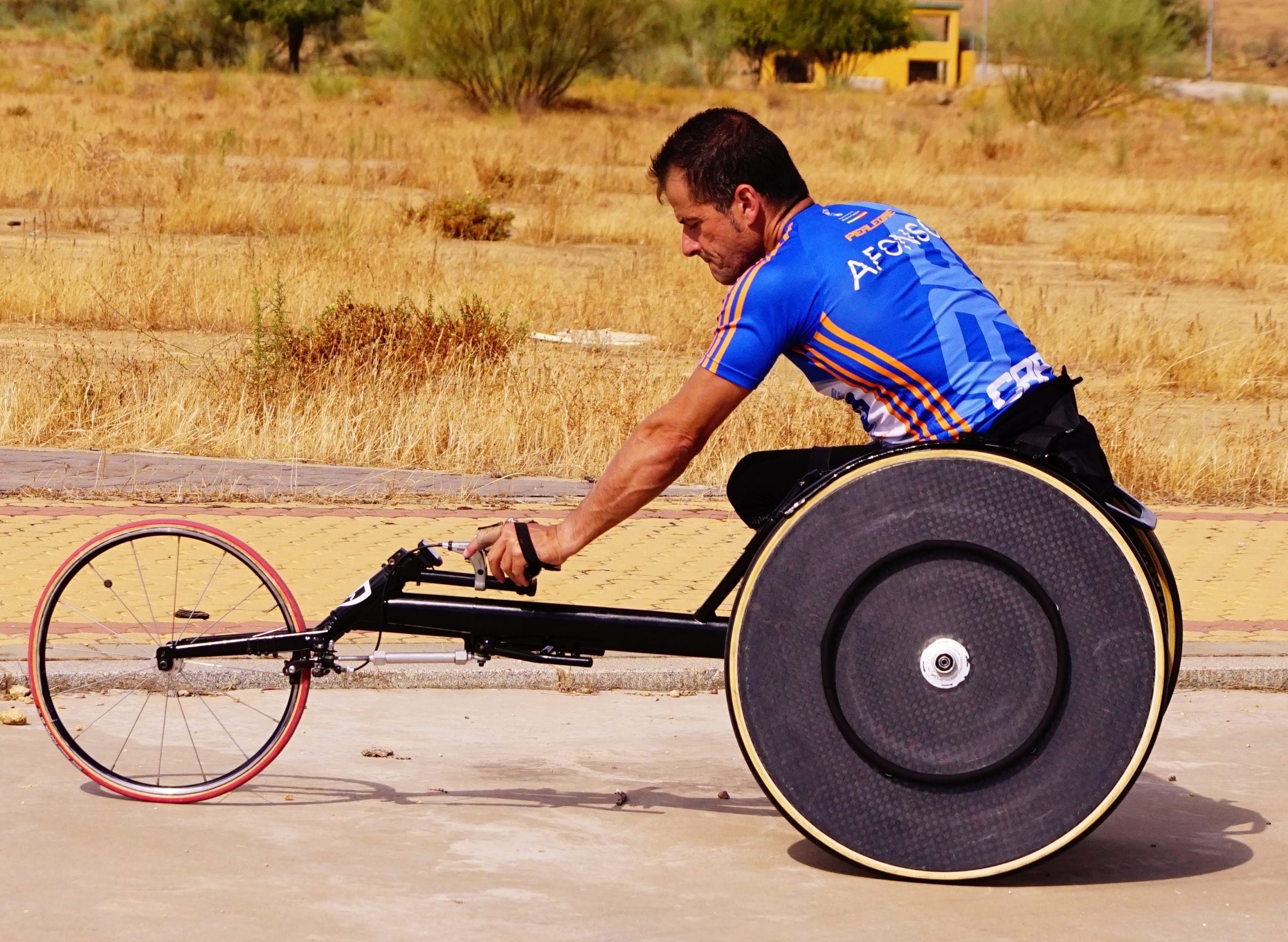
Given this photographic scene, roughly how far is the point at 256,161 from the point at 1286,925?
1115 inches

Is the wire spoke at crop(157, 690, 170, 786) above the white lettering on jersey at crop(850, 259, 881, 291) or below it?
below

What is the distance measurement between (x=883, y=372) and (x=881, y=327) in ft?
0.37

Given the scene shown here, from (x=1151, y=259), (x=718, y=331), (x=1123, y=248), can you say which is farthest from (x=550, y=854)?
(x=1123, y=248)

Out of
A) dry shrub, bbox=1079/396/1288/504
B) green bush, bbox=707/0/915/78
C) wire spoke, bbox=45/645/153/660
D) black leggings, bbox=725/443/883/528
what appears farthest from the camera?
green bush, bbox=707/0/915/78

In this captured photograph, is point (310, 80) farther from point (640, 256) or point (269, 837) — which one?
point (269, 837)

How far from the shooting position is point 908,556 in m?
4.60

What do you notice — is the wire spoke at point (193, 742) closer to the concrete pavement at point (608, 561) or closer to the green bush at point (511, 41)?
the concrete pavement at point (608, 561)

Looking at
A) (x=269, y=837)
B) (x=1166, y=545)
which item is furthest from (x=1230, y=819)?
(x=1166, y=545)

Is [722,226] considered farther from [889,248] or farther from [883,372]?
[883,372]

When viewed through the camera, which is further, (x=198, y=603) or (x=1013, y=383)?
(x=198, y=603)

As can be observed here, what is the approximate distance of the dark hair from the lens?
187 inches

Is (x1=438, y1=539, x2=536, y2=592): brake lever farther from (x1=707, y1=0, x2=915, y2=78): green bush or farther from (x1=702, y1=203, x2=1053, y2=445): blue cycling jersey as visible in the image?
(x1=707, y1=0, x2=915, y2=78): green bush

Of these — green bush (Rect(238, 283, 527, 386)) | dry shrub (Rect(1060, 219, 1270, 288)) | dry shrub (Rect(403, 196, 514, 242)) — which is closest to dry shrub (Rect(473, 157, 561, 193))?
dry shrub (Rect(403, 196, 514, 242))

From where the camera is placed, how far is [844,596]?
4.61m
